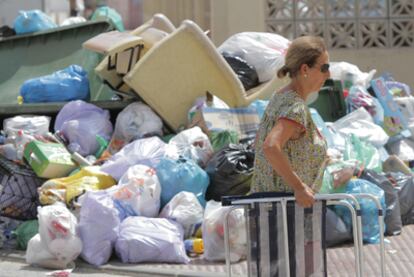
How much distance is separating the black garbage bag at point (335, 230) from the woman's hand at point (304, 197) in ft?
8.86

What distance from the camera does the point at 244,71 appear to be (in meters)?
9.23

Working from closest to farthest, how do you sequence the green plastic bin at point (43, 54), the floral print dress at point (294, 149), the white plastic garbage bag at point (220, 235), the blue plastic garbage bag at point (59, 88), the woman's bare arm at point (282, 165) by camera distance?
the woman's bare arm at point (282, 165) < the floral print dress at point (294, 149) < the white plastic garbage bag at point (220, 235) < the blue plastic garbage bag at point (59, 88) < the green plastic bin at point (43, 54)

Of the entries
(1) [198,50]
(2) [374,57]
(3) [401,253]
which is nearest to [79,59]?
(1) [198,50]

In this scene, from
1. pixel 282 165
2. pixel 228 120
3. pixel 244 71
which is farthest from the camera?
pixel 244 71

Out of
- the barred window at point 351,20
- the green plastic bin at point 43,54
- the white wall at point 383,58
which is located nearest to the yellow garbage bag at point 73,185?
the green plastic bin at point 43,54

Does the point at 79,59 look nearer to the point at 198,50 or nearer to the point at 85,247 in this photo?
the point at 198,50

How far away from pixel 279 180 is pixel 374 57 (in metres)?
7.83

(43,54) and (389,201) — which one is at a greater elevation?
(43,54)

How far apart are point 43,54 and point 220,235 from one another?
15.7 ft

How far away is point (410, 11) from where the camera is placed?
12281 millimetres

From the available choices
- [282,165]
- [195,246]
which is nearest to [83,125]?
[195,246]

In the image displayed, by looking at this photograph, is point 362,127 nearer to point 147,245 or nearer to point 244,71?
point 244,71

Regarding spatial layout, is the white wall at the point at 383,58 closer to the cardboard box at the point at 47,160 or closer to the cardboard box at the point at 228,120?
the cardboard box at the point at 228,120

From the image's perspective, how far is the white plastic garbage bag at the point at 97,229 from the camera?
23.0ft
